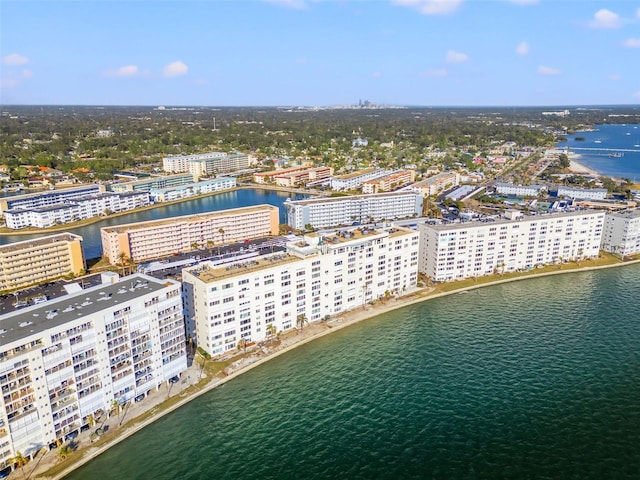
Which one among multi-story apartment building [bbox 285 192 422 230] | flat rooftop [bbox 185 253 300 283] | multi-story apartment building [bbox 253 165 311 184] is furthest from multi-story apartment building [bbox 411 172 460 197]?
flat rooftop [bbox 185 253 300 283]

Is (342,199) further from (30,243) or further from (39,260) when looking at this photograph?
(30,243)

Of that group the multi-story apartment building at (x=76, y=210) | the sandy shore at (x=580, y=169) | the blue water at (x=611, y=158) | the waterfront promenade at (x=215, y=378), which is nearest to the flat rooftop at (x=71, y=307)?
the waterfront promenade at (x=215, y=378)

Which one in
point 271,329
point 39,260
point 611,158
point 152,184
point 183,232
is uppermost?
point 611,158

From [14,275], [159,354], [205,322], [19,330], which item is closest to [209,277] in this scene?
[205,322]

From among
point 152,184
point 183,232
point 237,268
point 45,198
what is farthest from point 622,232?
point 45,198

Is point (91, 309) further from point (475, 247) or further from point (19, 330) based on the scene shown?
point (475, 247)

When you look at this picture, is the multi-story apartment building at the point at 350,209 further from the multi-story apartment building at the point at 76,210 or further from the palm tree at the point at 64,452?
Result: the palm tree at the point at 64,452
